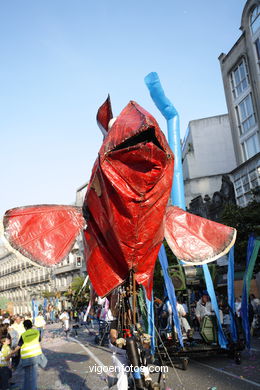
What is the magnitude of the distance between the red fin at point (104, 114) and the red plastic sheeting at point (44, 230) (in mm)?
1182

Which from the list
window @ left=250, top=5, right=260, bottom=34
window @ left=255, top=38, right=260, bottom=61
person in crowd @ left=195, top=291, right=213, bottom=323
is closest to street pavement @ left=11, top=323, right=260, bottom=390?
person in crowd @ left=195, top=291, right=213, bottom=323

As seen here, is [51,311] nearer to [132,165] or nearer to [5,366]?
[5,366]

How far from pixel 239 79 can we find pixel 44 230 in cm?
2484

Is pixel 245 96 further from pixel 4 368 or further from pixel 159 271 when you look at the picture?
pixel 4 368

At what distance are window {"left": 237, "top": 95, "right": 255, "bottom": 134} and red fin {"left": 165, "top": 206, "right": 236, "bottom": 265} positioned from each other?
70.2 feet

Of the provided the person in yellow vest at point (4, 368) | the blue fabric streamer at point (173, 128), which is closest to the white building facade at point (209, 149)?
the blue fabric streamer at point (173, 128)

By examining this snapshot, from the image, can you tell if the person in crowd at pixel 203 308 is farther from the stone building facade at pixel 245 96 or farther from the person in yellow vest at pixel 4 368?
the stone building facade at pixel 245 96

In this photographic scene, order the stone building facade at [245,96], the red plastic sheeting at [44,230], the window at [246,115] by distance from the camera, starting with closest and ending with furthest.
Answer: the red plastic sheeting at [44,230] < the stone building facade at [245,96] < the window at [246,115]

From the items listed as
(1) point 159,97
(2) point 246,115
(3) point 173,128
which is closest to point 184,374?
(3) point 173,128

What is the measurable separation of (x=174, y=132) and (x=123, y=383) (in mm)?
9558

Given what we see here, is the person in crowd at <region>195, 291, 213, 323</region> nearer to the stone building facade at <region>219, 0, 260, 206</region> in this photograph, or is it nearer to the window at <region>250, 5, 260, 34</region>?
the stone building facade at <region>219, 0, 260, 206</region>

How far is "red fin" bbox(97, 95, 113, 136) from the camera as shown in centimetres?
470

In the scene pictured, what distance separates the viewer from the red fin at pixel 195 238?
4508 mm

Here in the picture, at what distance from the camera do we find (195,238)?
4.67 metres
